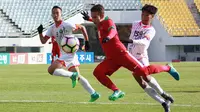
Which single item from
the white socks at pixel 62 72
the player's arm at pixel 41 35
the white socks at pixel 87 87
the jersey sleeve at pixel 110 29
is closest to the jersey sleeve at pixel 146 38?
the jersey sleeve at pixel 110 29

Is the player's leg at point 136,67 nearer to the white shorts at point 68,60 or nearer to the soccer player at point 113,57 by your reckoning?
the soccer player at point 113,57

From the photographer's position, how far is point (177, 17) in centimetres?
5838

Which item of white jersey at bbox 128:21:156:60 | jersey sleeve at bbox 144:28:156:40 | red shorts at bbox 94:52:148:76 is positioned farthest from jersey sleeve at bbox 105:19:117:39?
jersey sleeve at bbox 144:28:156:40

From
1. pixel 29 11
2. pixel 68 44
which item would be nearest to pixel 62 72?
pixel 68 44

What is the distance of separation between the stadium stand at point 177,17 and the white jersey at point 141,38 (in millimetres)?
44608

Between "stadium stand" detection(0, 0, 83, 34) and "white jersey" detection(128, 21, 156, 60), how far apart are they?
42.5 metres

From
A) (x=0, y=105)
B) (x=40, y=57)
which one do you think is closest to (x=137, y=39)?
(x=0, y=105)

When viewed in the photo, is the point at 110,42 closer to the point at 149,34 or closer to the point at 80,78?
the point at 149,34

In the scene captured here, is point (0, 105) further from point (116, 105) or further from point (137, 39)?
point (137, 39)

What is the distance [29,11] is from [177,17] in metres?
14.9

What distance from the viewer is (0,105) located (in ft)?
40.0

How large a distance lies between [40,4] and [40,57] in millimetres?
9390

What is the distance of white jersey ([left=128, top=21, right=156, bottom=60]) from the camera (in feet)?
37.4

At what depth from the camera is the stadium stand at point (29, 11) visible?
54750 millimetres
